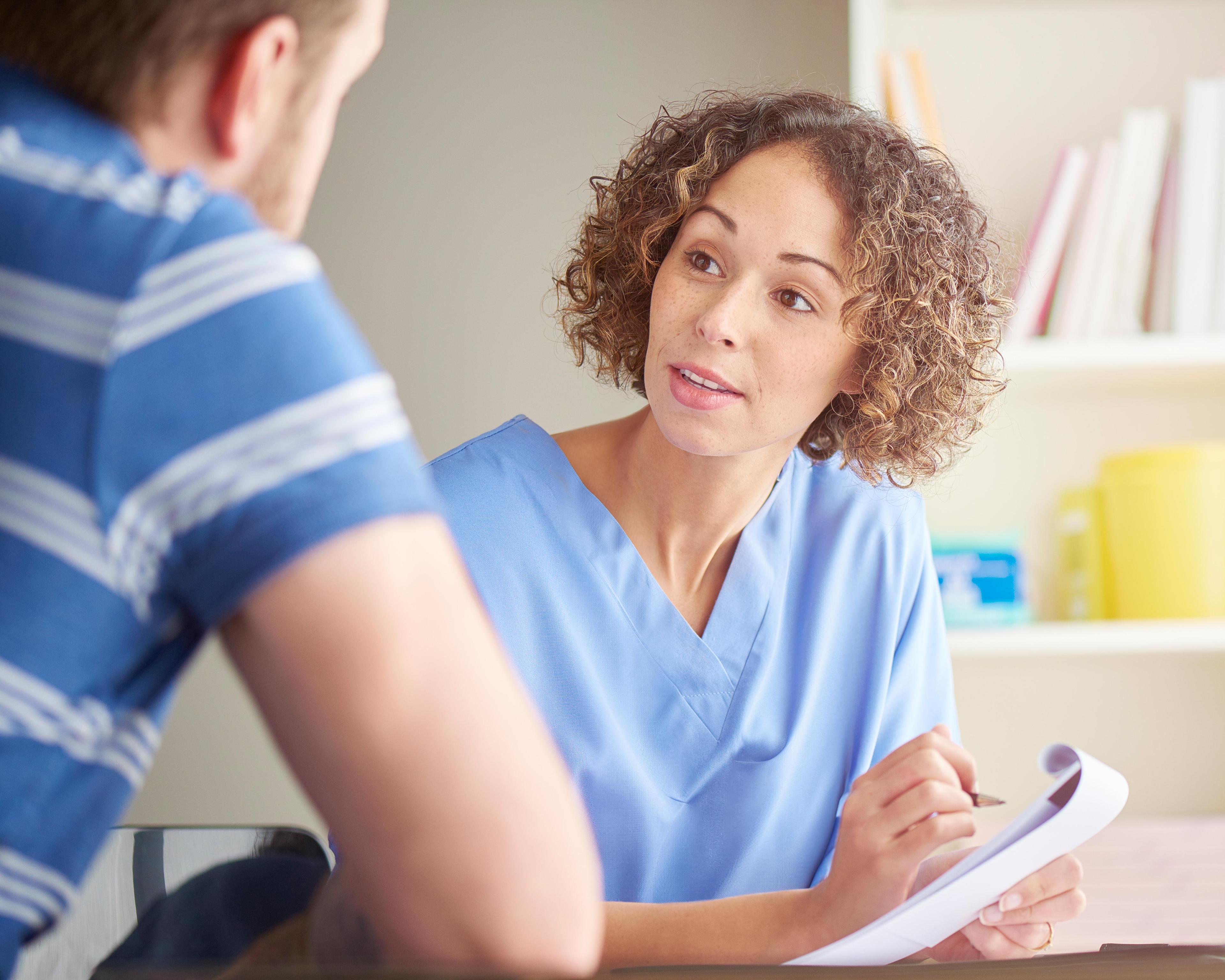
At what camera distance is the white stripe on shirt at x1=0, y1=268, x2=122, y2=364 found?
0.33 metres

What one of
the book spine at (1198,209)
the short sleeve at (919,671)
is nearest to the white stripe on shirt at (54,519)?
the short sleeve at (919,671)

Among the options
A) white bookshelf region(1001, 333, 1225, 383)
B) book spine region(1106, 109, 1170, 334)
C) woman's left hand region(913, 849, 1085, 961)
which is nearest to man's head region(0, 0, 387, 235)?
woman's left hand region(913, 849, 1085, 961)

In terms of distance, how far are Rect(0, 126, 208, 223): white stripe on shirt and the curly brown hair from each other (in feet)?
2.51

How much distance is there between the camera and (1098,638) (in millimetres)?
1405

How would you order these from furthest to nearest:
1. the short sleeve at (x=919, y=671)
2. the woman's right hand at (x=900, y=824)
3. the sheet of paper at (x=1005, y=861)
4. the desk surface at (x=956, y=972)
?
the short sleeve at (x=919, y=671) → the woman's right hand at (x=900, y=824) → the sheet of paper at (x=1005, y=861) → the desk surface at (x=956, y=972)

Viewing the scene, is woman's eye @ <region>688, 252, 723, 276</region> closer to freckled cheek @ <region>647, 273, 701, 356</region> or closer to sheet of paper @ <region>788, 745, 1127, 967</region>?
freckled cheek @ <region>647, 273, 701, 356</region>

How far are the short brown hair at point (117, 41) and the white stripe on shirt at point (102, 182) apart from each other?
0.11 ft

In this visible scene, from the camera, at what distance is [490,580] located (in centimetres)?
97

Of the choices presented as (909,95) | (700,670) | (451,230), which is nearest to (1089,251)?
(909,95)

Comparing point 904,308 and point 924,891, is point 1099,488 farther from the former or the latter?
point 924,891

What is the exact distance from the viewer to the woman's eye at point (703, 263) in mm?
1036

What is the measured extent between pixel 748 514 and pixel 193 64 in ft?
2.75

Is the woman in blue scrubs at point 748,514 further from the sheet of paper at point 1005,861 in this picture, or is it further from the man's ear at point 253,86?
the man's ear at point 253,86

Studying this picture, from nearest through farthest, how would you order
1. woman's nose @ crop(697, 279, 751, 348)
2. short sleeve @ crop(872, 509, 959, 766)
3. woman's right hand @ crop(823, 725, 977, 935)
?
woman's right hand @ crop(823, 725, 977, 935) < woman's nose @ crop(697, 279, 751, 348) < short sleeve @ crop(872, 509, 959, 766)
